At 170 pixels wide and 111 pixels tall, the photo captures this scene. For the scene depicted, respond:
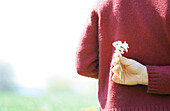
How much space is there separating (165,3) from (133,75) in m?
0.43

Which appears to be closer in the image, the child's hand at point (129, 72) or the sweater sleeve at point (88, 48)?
the child's hand at point (129, 72)

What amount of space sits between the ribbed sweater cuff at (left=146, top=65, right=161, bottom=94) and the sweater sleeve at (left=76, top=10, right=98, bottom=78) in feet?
1.22

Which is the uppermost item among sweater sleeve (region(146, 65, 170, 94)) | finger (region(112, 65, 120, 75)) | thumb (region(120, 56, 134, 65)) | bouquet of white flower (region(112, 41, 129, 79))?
bouquet of white flower (region(112, 41, 129, 79))

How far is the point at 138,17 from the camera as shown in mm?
1660

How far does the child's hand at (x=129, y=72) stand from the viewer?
157cm

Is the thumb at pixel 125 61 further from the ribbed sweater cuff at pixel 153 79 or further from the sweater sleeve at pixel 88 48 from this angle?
the sweater sleeve at pixel 88 48

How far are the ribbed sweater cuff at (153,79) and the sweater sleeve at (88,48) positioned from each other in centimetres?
37

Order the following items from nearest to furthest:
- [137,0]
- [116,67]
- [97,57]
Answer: [116,67]
[137,0]
[97,57]

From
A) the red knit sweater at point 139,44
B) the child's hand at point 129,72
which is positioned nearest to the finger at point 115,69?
the child's hand at point 129,72

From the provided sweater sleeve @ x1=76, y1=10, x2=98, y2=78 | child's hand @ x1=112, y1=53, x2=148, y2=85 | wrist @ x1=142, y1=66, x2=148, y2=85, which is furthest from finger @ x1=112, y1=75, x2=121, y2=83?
sweater sleeve @ x1=76, y1=10, x2=98, y2=78

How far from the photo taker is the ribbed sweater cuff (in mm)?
1612

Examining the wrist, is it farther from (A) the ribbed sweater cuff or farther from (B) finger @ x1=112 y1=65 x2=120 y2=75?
(B) finger @ x1=112 y1=65 x2=120 y2=75

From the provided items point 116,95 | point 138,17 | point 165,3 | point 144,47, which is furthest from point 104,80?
point 165,3

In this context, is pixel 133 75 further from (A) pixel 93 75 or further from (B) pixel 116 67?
(A) pixel 93 75
